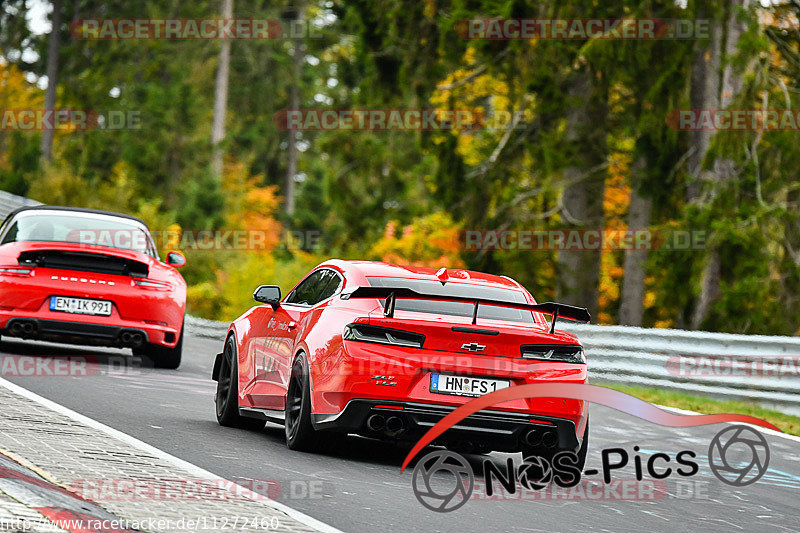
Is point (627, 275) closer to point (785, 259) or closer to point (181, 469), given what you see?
point (785, 259)

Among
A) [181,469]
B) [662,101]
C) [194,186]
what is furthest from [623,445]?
[194,186]

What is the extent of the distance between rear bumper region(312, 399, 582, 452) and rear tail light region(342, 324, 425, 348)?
376 millimetres

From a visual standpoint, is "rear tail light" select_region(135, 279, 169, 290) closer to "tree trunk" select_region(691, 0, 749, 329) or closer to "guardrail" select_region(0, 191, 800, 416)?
"guardrail" select_region(0, 191, 800, 416)

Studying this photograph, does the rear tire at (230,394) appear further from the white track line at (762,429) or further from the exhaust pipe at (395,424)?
the white track line at (762,429)

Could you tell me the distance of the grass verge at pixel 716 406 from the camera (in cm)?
1422

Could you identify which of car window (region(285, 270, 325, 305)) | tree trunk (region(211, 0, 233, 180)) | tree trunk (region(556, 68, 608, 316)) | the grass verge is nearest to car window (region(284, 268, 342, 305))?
car window (region(285, 270, 325, 305))

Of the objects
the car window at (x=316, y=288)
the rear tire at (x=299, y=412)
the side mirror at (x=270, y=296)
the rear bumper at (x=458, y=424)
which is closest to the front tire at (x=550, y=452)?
the rear bumper at (x=458, y=424)

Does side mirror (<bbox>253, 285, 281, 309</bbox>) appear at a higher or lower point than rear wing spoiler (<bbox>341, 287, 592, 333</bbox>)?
lower

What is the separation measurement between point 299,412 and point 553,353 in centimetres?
174

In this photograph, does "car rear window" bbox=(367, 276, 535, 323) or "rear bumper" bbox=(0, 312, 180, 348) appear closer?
"car rear window" bbox=(367, 276, 535, 323)

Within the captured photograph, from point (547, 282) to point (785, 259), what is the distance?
777 cm

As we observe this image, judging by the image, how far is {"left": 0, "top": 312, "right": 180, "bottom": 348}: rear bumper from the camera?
43.3 ft

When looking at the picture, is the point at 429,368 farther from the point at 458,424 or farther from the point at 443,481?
the point at 443,481

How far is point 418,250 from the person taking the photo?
1678 inches
